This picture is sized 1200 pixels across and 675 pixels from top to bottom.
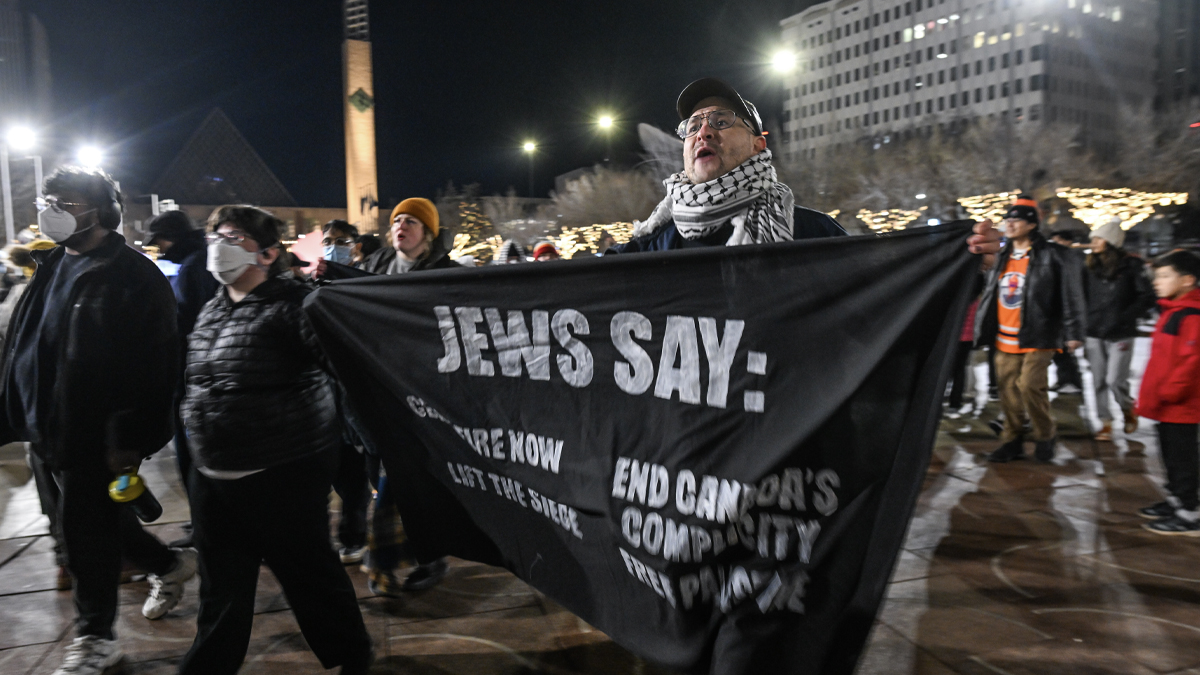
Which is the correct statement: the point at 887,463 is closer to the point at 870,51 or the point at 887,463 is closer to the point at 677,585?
the point at 677,585

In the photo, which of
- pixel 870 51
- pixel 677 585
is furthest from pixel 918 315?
pixel 870 51

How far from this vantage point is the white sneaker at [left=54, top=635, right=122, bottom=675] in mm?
3354

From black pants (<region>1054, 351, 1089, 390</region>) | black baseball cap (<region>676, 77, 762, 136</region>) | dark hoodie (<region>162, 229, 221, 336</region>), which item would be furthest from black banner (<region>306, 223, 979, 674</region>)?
black pants (<region>1054, 351, 1089, 390</region>)

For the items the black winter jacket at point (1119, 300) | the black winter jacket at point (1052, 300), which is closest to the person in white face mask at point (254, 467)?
the black winter jacket at point (1052, 300)

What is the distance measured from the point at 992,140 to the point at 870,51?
6763 centimetres

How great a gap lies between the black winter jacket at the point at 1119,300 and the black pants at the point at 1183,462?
2.67 metres

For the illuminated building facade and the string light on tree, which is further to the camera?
the illuminated building facade

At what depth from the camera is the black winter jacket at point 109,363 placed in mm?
3385

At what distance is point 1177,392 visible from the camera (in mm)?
4988

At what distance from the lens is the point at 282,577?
312cm

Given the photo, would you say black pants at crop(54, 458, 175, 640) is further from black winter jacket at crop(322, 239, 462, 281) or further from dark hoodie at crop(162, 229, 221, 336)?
dark hoodie at crop(162, 229, 221, 336)

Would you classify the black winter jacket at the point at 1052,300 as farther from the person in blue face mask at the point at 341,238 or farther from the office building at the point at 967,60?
the office building at the point at 967,60

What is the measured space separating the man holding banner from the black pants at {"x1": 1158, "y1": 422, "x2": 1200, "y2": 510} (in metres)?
3.61

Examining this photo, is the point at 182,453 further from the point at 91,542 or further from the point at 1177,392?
the point at 1177,392
